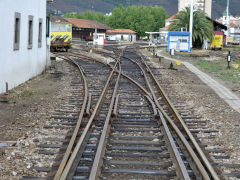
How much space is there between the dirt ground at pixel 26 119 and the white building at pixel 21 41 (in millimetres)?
555

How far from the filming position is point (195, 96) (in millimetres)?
14031

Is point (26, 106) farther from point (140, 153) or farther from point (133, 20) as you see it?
point (133, 20)

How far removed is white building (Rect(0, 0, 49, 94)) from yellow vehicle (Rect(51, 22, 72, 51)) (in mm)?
17255

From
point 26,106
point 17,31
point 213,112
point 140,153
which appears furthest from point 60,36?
point 140,153

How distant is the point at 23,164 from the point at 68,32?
34732 mm

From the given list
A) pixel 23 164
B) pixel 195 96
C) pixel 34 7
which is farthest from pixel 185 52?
pixel 23 164

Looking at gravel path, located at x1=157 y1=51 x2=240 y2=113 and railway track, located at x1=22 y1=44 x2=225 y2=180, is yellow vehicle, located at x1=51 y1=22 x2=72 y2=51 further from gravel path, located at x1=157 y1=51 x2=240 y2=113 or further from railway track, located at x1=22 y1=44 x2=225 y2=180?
railway track, located at x1=22 y1=44 x2=225 y2=180

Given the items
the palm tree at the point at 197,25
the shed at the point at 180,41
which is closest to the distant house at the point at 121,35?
the palm tree at the point at 197,25

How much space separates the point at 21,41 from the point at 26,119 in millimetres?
7073

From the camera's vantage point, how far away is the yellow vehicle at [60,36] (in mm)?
38809

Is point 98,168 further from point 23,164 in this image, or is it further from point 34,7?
point 34,7

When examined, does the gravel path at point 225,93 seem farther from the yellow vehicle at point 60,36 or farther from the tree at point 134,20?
the tree at point 134,20

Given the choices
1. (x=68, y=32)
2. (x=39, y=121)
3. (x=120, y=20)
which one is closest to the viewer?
(x=39, y=121)

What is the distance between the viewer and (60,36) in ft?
130
